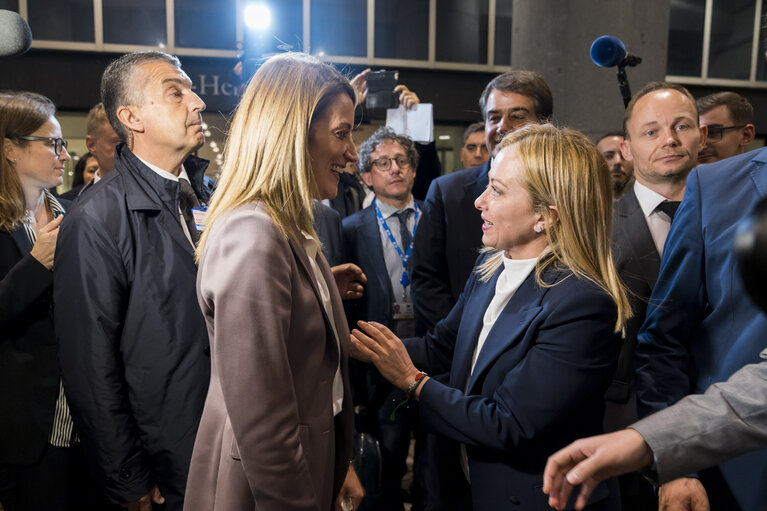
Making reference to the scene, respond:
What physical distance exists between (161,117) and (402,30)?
9.00 metres

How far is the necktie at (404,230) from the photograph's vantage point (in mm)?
3471

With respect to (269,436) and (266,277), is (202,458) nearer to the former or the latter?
(269,436)

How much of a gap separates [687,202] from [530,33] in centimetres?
363

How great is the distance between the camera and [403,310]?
330 cm

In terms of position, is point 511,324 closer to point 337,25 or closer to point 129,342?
point 129,342

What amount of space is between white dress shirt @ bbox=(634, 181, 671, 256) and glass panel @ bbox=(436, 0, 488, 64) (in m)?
8.65

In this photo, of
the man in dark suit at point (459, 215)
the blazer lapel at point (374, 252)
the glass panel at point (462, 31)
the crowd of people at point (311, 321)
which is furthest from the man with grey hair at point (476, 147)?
the glass panel at point (462, 31)

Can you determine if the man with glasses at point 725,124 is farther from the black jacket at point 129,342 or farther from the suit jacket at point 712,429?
the black jacket at point 129,342

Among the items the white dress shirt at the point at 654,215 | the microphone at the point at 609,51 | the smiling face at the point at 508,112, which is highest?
the microphone at the point at 609,51

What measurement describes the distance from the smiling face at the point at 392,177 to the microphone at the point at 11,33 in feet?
7.01

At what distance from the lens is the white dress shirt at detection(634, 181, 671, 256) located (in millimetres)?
2257

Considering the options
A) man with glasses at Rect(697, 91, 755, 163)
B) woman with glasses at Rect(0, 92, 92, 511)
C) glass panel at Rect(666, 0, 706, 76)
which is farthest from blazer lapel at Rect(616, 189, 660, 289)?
glass panel at Rect(666, 0, 706, 76)

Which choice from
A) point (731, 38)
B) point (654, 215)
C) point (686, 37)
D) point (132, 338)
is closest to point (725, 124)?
point (654, 215)

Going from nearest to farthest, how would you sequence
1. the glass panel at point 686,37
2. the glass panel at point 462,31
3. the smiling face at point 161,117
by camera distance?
the smiling face at point 161,117, the glass panel at point 462,31, the glass panel at point 686,37
